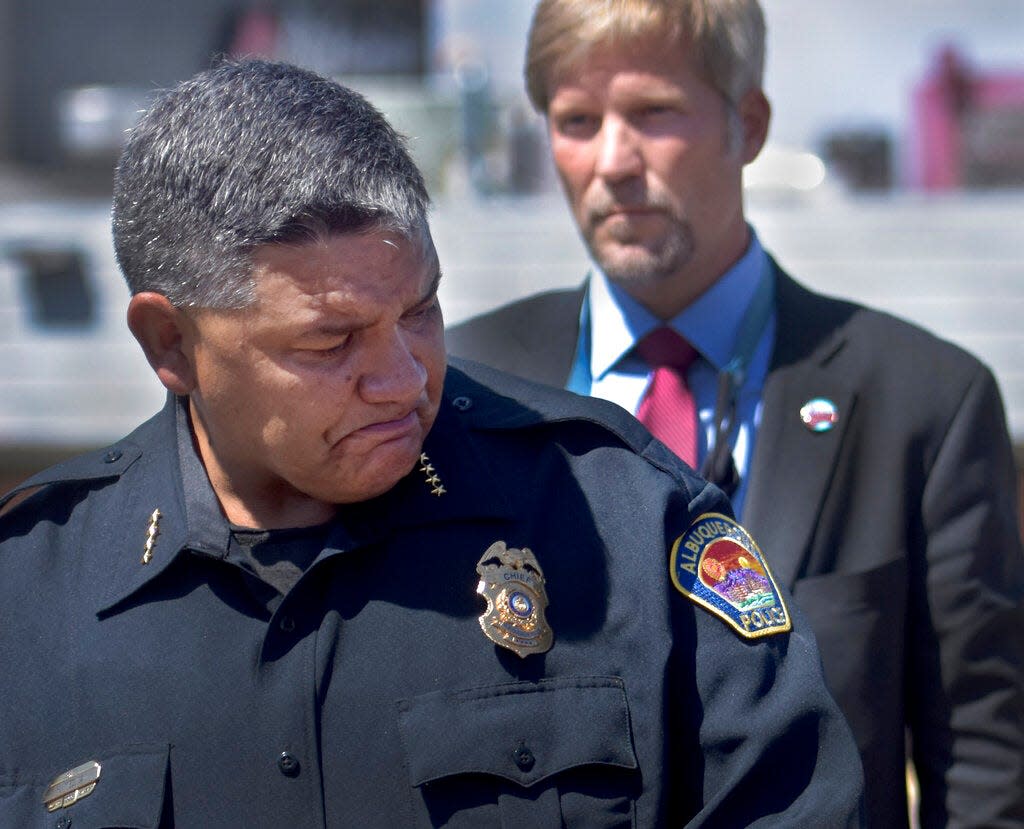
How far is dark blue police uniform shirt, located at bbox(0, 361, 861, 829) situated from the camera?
1.58 meters

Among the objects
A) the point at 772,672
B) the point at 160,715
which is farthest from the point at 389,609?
Result: the point at 772,672

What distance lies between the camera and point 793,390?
7.68 feet

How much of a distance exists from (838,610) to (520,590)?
2.33ft

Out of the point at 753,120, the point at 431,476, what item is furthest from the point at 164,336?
the point at 753,120

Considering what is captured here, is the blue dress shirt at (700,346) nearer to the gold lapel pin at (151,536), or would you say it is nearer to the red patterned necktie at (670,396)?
the red patterned necktie at (670,396)

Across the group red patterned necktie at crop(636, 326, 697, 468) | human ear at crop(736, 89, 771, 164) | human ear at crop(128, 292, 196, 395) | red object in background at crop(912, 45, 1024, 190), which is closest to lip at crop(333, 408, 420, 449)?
human ear at crop(128, 292, 196, 395)

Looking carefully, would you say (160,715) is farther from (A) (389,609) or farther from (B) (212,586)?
(A) (389,609)

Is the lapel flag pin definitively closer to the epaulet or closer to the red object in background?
the epaulet

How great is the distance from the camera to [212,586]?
1.70m

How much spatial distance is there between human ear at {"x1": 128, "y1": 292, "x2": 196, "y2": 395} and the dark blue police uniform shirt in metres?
0.14

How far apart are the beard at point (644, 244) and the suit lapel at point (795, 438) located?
0.21 metres

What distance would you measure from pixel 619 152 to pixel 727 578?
0.99 meters

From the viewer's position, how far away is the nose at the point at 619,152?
242 centimetres

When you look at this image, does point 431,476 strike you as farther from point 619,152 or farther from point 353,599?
point 619,152
